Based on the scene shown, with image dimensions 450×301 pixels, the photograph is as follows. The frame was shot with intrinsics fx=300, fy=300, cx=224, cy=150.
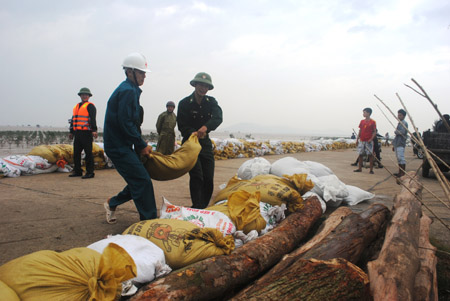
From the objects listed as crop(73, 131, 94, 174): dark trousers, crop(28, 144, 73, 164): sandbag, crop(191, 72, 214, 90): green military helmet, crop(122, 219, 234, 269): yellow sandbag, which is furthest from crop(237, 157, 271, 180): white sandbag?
crop(28, 144, 73, 164): sandbag

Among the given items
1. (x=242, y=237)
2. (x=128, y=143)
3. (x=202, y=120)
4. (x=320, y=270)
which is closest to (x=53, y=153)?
(x=202, y=120)

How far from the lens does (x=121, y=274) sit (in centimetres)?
142

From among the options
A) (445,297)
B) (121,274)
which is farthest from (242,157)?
(121,274)

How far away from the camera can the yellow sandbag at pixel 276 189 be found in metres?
3.04

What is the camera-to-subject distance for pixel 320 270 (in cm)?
152

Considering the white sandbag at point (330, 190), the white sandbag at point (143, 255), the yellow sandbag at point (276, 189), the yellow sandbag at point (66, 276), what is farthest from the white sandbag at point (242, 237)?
the white sandbag at point (330, 190)

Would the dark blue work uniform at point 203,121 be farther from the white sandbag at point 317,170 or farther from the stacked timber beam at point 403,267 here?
the stacked timber beam at point 403,267

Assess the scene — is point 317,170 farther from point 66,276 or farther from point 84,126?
point 84,126

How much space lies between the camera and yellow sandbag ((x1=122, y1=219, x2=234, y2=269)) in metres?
1.89

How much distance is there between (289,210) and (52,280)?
2203 mm

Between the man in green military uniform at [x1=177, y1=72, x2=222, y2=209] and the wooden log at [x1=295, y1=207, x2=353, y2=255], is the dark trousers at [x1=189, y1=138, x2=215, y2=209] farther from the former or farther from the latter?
the wooden log at [x1=295, y1=207, x2=353, y2=255]

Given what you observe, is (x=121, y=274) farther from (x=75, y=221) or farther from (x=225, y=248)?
(x=75, y=221)

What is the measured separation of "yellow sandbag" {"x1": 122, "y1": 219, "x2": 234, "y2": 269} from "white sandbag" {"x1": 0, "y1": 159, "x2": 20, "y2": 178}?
491 cm

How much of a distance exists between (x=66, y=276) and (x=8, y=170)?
546 centimetres
